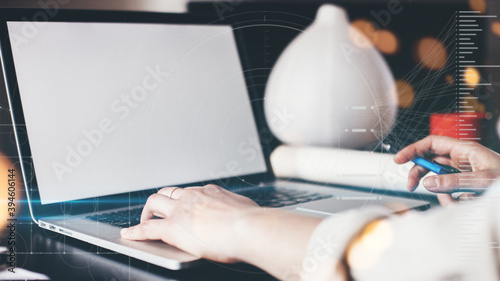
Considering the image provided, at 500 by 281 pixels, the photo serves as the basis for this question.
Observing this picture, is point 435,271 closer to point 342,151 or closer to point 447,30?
point 342,151

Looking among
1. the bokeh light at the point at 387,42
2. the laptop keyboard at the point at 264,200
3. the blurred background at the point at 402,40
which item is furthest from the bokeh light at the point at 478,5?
the laptop keyboard at the point at 264,200

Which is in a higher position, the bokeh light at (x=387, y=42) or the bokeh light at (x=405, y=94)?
the bokeh light at (x=387, y=42)

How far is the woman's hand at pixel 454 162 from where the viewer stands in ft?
1.81

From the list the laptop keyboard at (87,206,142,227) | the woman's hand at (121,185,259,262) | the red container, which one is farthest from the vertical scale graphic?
the laptop keyboard at (87,206,142,227)

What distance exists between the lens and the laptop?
22.2 inches

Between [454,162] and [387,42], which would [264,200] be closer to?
[454,162]

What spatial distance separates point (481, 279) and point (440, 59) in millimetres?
434

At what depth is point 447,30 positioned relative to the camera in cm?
76

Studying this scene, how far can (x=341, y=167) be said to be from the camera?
0.71 meters

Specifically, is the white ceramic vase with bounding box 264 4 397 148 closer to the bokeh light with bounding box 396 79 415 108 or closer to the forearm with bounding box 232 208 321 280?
the bokeh light with bounding box 396 79 415 108

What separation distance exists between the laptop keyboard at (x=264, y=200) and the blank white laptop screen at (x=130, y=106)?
0.04 metres

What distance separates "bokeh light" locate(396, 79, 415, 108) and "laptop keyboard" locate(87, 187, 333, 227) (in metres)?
0.20

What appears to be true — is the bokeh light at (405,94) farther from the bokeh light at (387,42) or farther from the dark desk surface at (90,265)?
the dark desk surface at (90,265)

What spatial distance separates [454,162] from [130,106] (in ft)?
1.40
